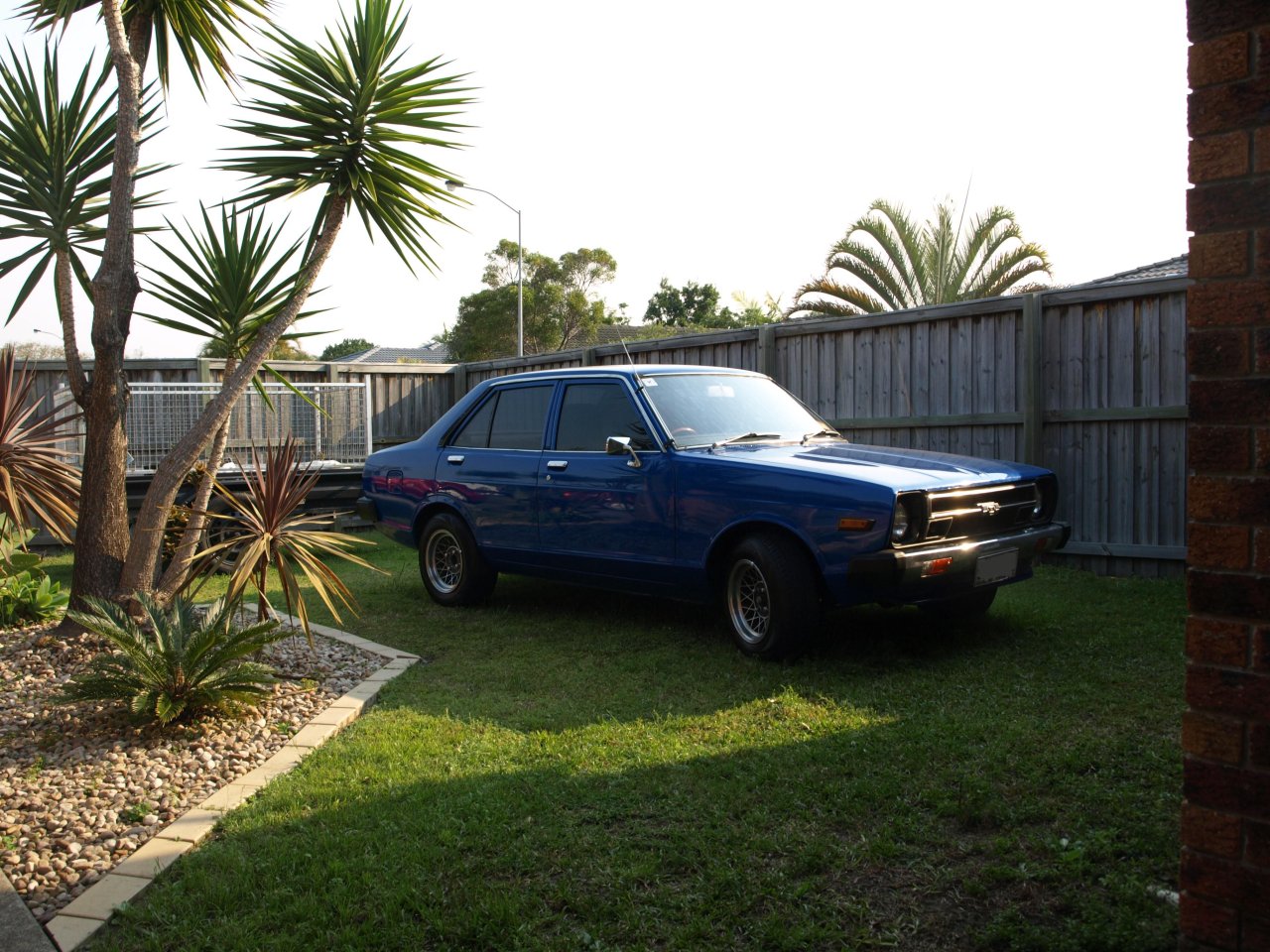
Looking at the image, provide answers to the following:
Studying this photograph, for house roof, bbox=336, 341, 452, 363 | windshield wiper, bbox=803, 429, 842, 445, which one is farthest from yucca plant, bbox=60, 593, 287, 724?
house roof, bbox=336, 341, 452, 363

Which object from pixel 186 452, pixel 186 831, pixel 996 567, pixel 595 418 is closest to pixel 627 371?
pixel 595 418

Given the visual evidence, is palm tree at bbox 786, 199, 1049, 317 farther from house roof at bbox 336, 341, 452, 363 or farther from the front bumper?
house roof at bbox 336, 341, 452, 363

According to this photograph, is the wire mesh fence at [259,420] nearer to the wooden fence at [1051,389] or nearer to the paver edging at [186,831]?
the wooden fence at [1051,389]

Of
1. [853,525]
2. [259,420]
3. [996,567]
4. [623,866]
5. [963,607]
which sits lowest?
[623,866]

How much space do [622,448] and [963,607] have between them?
2.44 m

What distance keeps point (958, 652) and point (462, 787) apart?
Result: 10.3ft

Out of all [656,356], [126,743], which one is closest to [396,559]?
[656,356]

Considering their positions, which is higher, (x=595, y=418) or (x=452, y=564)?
(x=595, y=418)

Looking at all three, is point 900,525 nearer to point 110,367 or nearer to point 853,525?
point 853,525

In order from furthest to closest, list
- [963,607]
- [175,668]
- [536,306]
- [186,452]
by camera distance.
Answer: [536,306] → [963,607] → [186,452] → [175,668]

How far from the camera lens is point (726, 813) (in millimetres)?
3695

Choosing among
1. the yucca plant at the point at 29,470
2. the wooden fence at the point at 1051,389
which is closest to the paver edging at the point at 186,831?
the yucca plant at the point at 29,470

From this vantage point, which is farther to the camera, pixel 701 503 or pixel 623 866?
pixel 701 503

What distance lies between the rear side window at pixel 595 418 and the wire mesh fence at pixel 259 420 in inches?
158
